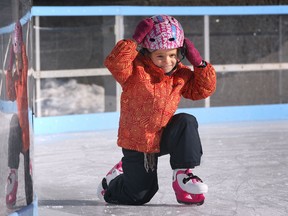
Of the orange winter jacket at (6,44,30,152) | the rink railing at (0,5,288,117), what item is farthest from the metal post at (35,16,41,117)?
the orange winter jacket at (6,44,30,152)

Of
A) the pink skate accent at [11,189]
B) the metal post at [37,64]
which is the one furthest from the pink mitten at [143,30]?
the metal post at [37,64]

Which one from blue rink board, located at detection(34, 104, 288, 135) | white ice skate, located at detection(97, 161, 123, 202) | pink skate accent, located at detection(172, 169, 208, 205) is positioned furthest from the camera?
blue rink board, located at detection(34, 104, 288, 135)

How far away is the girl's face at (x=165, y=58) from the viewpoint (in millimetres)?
2295

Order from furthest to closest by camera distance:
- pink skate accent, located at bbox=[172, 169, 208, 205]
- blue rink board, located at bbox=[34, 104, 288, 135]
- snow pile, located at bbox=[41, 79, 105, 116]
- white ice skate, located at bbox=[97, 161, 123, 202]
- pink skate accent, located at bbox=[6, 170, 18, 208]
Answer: snow pile, located at bbox=[41, 79, 105, 116], blue rink board, located at bbox=[34, 104, 288, 135], white ice skate, located at bbox=[97, 161, 123, 202], pink skate accent, located at bbox=[172, 169, 208, 205], pink skate accent, located at bbox=[6, 170, 18, 208]

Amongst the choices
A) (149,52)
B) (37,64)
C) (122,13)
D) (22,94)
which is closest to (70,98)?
(37,64)

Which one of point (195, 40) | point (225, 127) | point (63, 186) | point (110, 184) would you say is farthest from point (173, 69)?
point (195, 40)

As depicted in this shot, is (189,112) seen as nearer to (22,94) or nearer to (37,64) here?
(37,64)

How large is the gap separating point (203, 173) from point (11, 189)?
1.41 metres

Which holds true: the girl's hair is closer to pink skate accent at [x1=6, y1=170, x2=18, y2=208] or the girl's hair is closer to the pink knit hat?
the pink knit hat

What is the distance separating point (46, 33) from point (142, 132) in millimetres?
2796

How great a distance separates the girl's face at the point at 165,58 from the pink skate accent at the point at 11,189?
0.73m

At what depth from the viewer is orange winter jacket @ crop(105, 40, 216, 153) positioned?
2.27m

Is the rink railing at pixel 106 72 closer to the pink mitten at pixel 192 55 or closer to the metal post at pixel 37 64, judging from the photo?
the metal post at pixel 37 64

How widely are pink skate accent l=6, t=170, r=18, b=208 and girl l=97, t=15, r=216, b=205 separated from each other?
651mm
